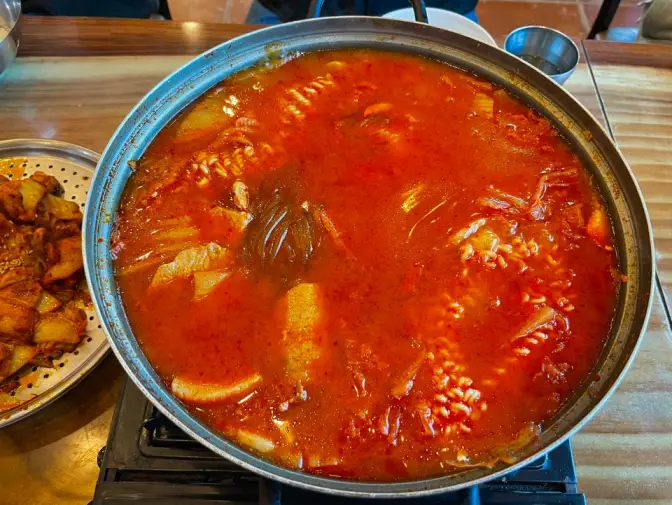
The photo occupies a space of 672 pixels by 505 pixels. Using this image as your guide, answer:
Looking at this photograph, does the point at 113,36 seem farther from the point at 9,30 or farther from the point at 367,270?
the point at 367,270

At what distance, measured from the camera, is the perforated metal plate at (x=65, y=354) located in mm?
2121

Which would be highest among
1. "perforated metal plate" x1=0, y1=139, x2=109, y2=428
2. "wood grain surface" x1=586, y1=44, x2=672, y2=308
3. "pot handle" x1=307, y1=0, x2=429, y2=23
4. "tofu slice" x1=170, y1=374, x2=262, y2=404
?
"pot handle" x1=307, y1=0, x2=429, y2=23

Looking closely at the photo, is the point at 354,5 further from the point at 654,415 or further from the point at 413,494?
the point at 413,494

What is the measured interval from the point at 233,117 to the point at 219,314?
3.27ft

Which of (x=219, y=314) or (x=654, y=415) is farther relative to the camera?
(x=654, y=415)

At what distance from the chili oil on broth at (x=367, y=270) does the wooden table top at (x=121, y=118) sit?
61 cm

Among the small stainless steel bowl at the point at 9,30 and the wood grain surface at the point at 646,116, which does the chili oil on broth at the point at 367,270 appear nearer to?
the wood grain surface at the point at 646,116

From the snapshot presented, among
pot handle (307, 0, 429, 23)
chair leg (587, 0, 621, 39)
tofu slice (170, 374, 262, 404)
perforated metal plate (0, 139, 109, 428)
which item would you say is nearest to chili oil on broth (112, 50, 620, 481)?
tofu slice (170, 374, 262, 404)

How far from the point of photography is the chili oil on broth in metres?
1.79

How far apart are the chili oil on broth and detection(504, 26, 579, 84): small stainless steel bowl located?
974 millimetres

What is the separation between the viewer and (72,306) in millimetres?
2326

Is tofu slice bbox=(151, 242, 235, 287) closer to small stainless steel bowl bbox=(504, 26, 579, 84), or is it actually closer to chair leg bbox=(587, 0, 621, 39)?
small stainless steel bowl bbox=(504, 26, 579, 84)

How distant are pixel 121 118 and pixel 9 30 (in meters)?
0.87

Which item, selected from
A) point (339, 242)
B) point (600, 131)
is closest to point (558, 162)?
point (600, 131)
